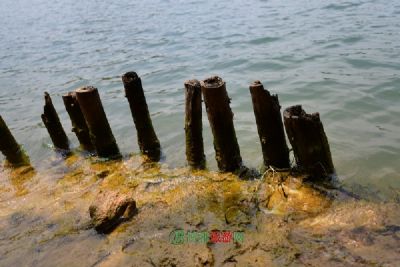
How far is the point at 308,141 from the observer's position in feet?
17.1

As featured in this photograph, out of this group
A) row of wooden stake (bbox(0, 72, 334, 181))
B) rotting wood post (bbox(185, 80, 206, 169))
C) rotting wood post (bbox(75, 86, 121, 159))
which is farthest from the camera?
rotting wood post (bbox(75, 86, 121, 159))

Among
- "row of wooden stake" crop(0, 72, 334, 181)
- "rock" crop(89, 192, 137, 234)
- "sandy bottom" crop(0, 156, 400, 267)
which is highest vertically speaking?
"row of wooden stake" crop(0, 72, 334, 181)

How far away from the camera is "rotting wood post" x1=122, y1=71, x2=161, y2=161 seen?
6174 mm

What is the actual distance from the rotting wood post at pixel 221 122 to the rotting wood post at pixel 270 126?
41 cm

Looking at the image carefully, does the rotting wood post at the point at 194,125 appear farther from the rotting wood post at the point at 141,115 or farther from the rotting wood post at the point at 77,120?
the rotting wood post at the point at 77,120

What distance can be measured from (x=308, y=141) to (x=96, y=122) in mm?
3685

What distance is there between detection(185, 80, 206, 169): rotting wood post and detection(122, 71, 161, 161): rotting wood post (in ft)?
2.90

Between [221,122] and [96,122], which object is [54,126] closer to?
[96,122]

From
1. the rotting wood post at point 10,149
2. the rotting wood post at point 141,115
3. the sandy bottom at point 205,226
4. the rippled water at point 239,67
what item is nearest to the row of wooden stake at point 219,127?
the rotting wood post at point 141,115

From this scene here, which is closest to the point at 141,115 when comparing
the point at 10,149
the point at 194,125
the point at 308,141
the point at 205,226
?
the point at 194,125

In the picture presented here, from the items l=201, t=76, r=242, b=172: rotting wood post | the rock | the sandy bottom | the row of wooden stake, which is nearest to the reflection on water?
the sandy bottom

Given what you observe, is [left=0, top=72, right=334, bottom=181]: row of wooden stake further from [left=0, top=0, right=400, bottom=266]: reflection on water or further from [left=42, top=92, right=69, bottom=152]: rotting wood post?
[left=0, top=0, right=400, bottom=266]: reflection on water

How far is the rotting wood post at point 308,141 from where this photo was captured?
16.6ft

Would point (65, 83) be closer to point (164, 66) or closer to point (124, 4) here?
point (164, 66)
